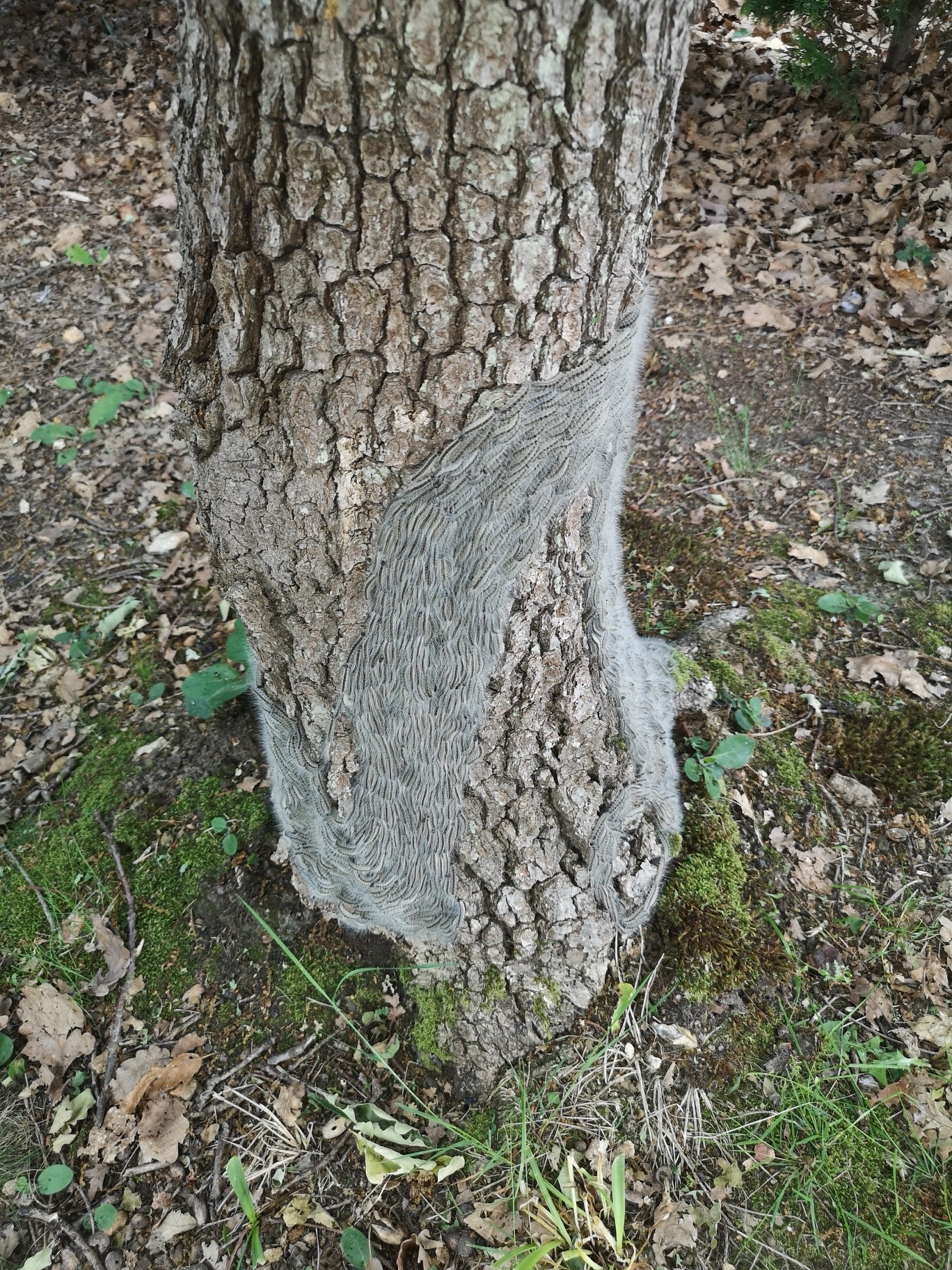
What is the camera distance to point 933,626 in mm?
2709

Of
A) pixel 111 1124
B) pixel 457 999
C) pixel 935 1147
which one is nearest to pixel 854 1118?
pixel 935 1147

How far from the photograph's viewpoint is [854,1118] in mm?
1773

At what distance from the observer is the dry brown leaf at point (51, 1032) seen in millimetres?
1999

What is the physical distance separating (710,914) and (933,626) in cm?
142

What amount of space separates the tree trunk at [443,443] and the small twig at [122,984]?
1.70ft

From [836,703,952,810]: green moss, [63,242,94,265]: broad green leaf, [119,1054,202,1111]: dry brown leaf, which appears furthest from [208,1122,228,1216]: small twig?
[63,242,94,265]: broad green leaf

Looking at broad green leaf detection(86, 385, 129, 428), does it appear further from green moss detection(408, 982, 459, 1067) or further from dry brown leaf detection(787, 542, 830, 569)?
dry brown leaf detection(787, 542, 830, 569)

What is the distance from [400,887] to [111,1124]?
906 mm

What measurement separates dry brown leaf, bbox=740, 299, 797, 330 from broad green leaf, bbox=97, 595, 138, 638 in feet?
10.9

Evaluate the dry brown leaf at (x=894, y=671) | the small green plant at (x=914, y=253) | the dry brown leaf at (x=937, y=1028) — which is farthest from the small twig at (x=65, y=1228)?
the small green plant at (x=914, y=253)

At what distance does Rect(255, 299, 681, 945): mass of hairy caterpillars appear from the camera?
144 centimetres

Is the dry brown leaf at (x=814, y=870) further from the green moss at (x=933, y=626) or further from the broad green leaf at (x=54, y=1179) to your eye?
the broad green leaf at (x=54, y=1179)

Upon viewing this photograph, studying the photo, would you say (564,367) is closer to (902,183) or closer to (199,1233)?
(199,1233)

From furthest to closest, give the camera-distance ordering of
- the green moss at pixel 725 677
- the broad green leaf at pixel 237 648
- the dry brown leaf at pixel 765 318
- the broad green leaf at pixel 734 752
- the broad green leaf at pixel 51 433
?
the dry brown leaf at pixel 765 318, the broad green leaf at pixel 51 433, the broad green leaf at pixel 237 648, the green moss at pixel 725 677, the broad green leaf at pixel 734 752
